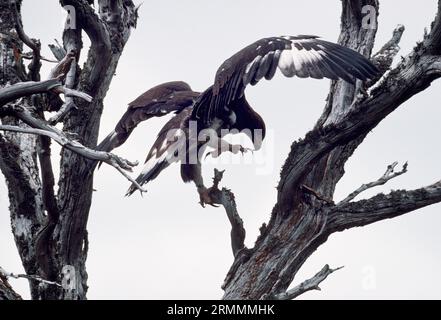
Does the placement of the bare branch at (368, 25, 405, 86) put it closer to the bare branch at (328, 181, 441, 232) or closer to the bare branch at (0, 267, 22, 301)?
the bare branch at (328, 181, 441, 232)

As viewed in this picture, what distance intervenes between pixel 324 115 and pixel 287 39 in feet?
2.10

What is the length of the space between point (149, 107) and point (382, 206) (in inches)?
87.4

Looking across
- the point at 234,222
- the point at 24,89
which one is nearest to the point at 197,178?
the point at 234,222

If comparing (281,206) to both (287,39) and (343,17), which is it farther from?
(343,17)

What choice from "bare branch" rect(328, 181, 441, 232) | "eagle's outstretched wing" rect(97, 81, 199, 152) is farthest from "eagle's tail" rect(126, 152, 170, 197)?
"bare branch" rect(328, 181, 441, 232)

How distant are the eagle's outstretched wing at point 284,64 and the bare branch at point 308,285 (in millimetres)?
1343

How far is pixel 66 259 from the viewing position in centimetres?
639

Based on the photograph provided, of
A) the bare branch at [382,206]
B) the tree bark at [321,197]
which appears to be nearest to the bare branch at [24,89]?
the tree bark at [321,197]

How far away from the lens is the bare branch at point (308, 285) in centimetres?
519

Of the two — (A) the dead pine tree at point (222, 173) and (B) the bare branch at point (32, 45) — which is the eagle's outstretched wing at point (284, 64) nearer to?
(A) the dead pine tree at point (222, 173)

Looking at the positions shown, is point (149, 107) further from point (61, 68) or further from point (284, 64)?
point (61, 68)

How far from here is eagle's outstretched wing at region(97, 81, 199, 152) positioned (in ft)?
22.7
